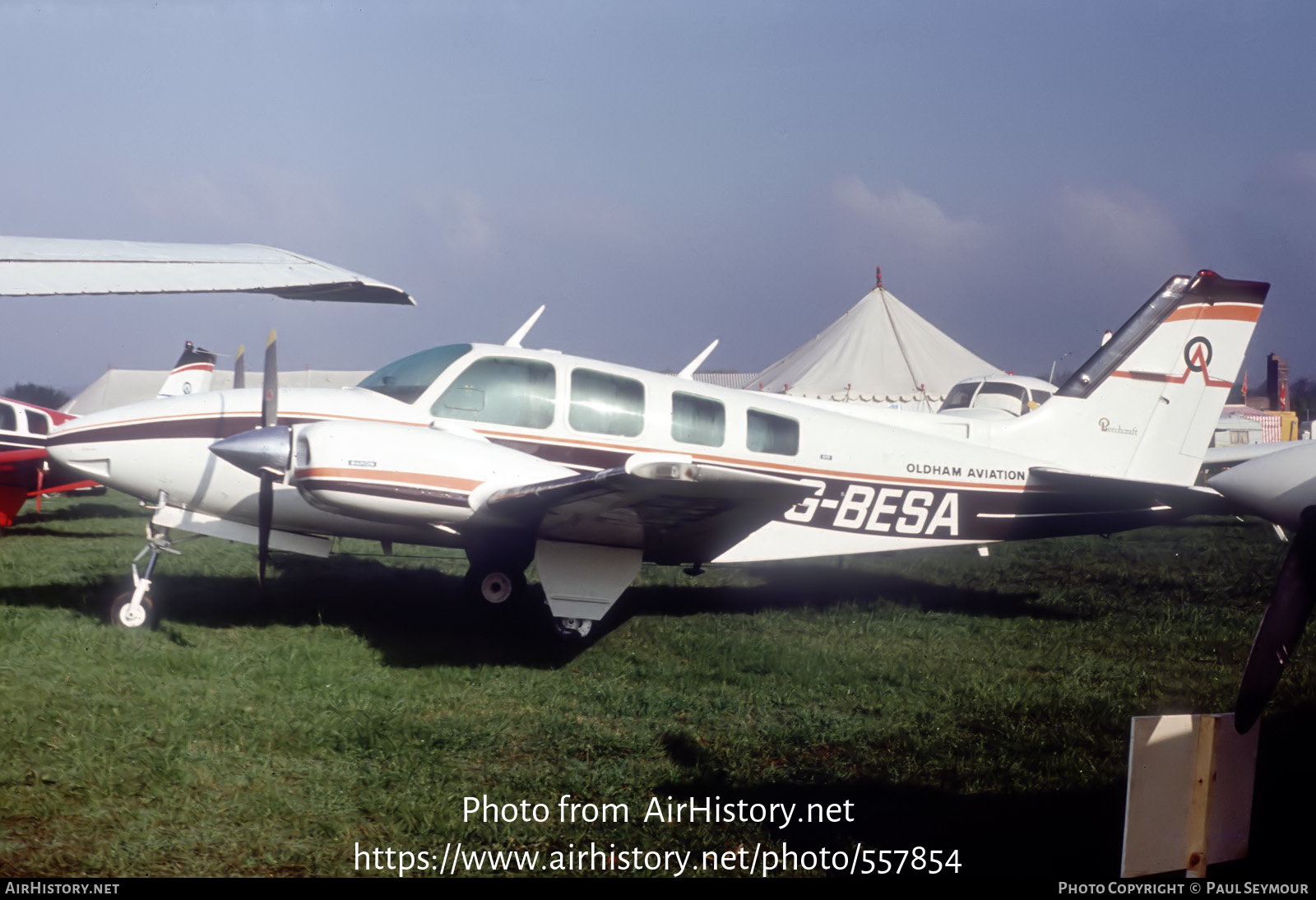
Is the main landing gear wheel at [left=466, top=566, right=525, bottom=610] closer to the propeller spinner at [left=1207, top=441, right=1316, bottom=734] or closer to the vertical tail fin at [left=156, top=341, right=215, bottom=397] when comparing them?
the propeller spinner at [left=1207, top=441, right=1316, bottom=734]

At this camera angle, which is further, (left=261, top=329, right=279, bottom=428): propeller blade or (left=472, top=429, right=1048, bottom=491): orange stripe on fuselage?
(left=472, top=429, right=1048, bottom=491): orange stripe on fuselage

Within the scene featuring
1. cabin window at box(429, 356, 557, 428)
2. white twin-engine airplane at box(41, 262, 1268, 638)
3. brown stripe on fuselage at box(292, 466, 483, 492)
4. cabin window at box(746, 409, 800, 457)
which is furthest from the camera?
cabin window at box(746, 409, 800, 457)

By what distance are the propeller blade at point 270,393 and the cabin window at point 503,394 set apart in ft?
3.61

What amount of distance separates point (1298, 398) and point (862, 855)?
54592 mm

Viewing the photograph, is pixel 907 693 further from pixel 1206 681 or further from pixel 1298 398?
pixel 1298 398

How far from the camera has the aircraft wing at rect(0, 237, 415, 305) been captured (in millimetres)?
2812

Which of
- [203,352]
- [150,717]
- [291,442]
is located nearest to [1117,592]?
[291,442]

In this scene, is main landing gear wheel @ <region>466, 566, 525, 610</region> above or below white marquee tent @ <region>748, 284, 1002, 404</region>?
below

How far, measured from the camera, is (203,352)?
66.0 feet

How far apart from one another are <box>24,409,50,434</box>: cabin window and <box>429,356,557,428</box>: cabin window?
10.3m

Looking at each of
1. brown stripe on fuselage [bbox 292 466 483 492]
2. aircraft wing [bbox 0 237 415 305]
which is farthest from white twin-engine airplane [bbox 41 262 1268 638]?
aircraft wing [bbox 0 237 415 305]

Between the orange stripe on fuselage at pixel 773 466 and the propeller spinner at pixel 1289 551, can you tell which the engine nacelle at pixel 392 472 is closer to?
the orange stripe on fuselage at pixel 773 466

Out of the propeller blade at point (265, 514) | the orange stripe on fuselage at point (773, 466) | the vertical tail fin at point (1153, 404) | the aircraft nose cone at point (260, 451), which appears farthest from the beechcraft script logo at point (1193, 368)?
the propeller blade at point (265, 514)

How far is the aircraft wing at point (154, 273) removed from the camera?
281 centimetres
